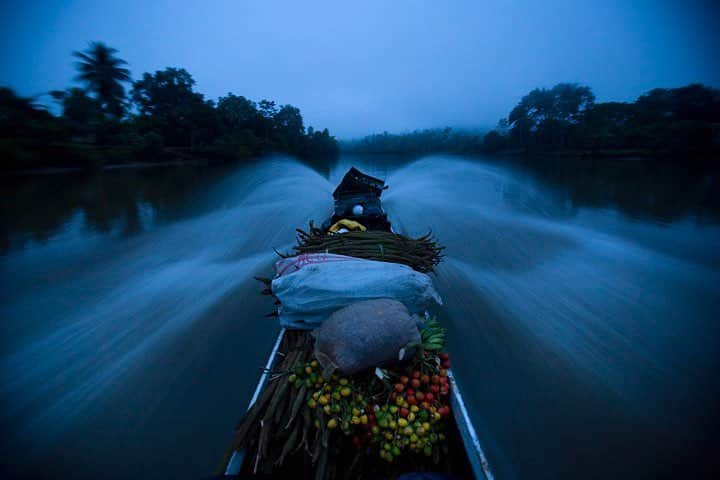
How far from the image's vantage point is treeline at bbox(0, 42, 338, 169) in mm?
15242

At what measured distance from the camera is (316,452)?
5.34 feet

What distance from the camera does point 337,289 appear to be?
2.17 m

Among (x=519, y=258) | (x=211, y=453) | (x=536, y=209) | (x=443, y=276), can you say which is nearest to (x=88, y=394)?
(x=211, y=453)

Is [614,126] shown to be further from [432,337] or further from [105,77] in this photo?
[105,77]

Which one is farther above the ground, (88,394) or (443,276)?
(443,276)

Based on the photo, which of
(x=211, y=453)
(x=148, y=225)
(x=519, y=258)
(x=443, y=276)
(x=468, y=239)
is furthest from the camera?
(x=148, y=225)

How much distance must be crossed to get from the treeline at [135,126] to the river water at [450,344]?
1169cm

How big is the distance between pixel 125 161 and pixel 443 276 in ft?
100

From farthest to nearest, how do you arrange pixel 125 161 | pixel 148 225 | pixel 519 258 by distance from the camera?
pixel 125 161
pixel 148 225
pixel 519 258

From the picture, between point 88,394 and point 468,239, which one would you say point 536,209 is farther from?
point 88,394

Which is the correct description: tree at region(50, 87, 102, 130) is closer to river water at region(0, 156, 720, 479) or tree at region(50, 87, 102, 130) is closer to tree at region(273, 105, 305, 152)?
river water at region(0, 156, 720, 479)

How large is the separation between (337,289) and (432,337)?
842mm

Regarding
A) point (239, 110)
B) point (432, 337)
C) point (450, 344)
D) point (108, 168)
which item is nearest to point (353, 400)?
point (432, 337)

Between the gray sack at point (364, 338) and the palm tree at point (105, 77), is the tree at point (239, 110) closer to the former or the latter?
the palm tree at point (105, 77)
